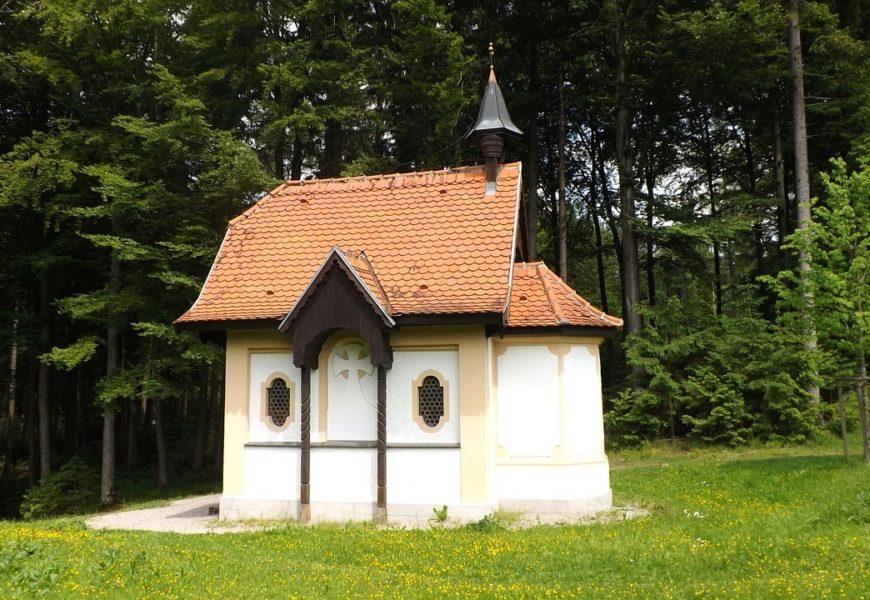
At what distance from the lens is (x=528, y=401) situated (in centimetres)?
1223

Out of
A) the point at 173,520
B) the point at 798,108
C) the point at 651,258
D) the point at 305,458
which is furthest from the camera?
the point at 651,258

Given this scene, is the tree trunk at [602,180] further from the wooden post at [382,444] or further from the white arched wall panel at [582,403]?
the wooden post at [382,444]

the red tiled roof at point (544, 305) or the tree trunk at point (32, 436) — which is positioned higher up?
the red tiled roof at point (544, 305)

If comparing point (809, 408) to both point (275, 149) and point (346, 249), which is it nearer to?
point (346, 249)

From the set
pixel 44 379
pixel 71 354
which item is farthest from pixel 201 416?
pixel 71 354

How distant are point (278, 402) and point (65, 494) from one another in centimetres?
1103

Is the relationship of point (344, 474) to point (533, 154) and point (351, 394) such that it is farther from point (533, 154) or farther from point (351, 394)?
point (533, 154)

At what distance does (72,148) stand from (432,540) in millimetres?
16959

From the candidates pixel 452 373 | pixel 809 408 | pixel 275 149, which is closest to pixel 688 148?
pixel 809 408

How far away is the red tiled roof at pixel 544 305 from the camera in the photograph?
39.9ft

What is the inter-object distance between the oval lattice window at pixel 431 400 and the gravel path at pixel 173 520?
130 inches

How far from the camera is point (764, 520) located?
9555mm

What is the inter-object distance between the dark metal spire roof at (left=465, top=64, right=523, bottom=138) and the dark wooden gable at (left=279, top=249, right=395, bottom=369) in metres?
4.68

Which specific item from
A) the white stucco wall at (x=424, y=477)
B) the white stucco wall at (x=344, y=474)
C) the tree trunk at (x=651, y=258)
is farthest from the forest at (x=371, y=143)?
the white stucco wall at (x=424, y=477)
